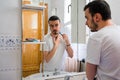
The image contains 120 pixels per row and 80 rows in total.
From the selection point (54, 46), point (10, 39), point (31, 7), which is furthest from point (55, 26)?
point (10, 39)

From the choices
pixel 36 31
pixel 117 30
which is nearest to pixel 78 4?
pixel 36 31

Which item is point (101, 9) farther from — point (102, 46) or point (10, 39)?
point (10, 39)

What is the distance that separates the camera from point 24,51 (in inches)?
58.4

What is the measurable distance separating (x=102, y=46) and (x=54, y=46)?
0.74 meters

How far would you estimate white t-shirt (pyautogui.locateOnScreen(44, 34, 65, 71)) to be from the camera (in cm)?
163

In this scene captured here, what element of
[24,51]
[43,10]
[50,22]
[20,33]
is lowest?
[24,51]

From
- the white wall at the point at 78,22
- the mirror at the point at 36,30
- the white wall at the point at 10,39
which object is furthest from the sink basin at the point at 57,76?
the white wall at the point at 78,22

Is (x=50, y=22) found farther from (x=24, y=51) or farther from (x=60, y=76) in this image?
(x=60, y=76)

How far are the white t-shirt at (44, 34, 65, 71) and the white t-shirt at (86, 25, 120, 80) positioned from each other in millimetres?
629

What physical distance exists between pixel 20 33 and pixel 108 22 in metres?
0.74

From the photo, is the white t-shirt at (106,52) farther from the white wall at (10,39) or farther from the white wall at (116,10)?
the white wall at (116,10)

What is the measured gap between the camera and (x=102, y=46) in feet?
3.38

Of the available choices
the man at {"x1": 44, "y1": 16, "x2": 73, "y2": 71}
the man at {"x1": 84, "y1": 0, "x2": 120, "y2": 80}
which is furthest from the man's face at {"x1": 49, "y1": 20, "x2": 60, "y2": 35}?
the man at {"x1": 84, "y1": 0, "x2": 120, "y2": 80}

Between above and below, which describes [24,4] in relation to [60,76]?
above
